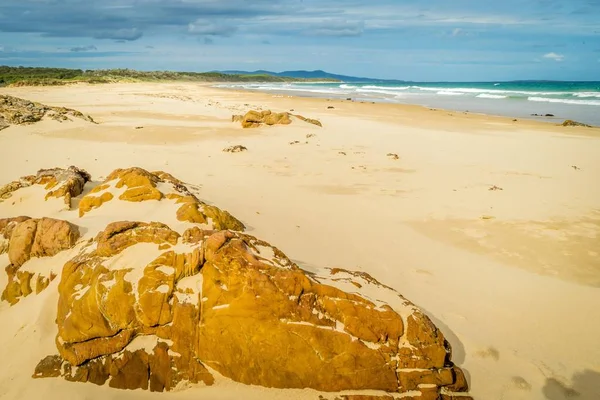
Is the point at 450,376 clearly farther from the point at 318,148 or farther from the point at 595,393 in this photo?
the point at 318,148

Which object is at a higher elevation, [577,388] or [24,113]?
[24,113]

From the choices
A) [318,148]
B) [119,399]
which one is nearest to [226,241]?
[119,399]

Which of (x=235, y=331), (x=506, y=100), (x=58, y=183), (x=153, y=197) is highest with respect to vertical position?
(x=506, y=100)

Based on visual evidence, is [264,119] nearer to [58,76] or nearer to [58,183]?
[58,183]

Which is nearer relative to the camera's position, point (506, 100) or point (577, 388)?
point (577, 388)

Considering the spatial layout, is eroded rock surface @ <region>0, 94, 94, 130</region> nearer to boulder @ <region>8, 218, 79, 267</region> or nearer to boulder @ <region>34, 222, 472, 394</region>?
boulder @ <region>8, 218, 79, 267</region>

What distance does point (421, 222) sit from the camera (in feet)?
26.6

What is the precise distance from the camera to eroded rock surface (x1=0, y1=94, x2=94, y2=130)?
1650cm

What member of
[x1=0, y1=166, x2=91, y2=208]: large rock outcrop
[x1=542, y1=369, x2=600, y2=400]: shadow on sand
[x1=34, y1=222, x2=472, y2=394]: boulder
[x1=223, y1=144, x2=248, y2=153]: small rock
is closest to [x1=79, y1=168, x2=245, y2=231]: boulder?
[x1=0, y1=166, x2=91, y2=208]: large rock outcrop

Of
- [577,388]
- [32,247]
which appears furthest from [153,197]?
[577,388]

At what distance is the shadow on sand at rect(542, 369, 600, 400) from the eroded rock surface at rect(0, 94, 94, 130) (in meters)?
18.7

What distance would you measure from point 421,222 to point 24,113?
58.1ft

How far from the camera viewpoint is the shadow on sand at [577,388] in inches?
156

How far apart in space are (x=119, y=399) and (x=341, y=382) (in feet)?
6.64
